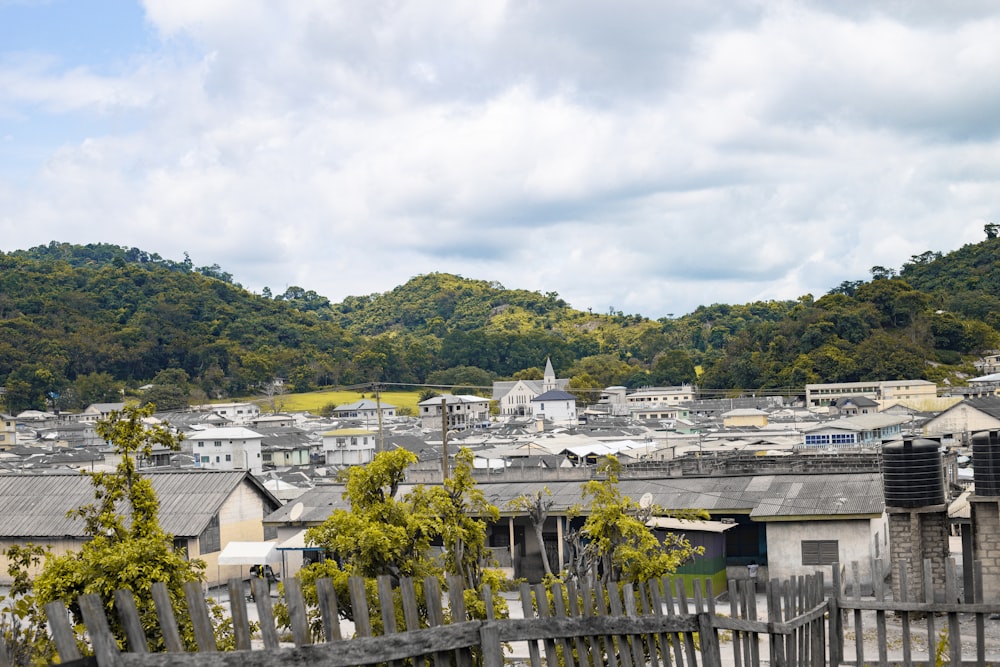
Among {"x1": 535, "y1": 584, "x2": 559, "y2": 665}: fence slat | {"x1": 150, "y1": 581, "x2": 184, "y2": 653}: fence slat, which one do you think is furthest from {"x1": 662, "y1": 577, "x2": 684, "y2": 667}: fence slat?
{"x1": 150, "y1": 581, "x2": 184, "y2": 653}: fence slat

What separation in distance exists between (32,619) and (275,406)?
112635 mm

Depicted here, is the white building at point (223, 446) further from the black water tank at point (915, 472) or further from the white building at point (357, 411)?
the white building at point (357, 411)

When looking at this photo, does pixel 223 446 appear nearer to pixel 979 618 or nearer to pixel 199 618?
pixel 979 618

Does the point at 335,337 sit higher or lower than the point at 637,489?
higher

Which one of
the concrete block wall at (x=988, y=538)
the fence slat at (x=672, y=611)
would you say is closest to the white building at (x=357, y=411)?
the concrete block wall at (x=988, y=538)

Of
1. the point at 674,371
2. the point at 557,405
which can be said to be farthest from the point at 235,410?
the point at 674,371

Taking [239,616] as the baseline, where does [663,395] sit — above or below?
below

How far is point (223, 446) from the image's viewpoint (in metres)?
62.3

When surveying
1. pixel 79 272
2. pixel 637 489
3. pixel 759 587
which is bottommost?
pixel 759 587

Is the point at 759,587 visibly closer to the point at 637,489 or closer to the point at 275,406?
the point at 637,489

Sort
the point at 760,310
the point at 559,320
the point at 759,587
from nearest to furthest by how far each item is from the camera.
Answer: the point at 759,587 < the point at 760,310 < the point at 559,320

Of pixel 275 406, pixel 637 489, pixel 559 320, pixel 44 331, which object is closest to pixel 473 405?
pixel 275 406

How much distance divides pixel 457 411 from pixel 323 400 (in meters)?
21.4

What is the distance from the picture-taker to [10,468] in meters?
55.9
